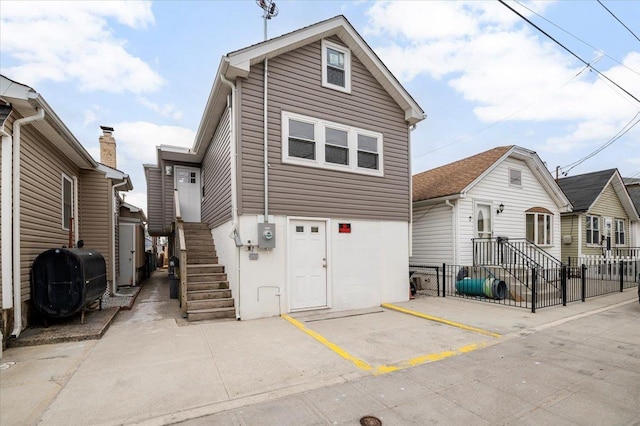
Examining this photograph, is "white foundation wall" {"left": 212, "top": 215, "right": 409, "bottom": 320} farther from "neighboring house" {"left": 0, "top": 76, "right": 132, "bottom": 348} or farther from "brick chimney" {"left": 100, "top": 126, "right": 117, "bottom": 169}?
"brick chimney" {"left": 100, "top": 126, "right": 117, "bottom": 169}

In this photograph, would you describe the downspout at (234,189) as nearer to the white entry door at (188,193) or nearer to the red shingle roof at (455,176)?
the white entry door at (188,193)

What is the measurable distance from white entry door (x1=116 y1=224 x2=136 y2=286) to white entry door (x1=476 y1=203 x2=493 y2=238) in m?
13.5

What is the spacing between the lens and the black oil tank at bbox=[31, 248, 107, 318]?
5879 millimetres

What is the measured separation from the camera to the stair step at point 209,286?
7.29m

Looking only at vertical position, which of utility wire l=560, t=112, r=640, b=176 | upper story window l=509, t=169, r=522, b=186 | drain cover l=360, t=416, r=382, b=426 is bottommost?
drain cover l=360, t=416, r=382, b=426

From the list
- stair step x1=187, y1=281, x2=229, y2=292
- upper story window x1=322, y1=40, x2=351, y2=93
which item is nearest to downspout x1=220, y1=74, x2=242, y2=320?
stair step x1=187, y1=281, x2=229, y2=292

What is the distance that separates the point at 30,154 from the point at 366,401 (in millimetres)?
7591

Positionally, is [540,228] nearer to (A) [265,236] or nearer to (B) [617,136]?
(B) [617,136]

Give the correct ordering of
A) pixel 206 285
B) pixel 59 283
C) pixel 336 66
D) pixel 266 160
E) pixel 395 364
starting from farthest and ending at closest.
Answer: pixel 336 66 → pixel 206 285 → pixel 266 160 → pixel 59 283 → pixel 395 364

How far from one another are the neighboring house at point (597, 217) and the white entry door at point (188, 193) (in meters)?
18.1

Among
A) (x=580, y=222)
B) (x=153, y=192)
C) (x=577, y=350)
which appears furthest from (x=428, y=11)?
(x=580, y=222)

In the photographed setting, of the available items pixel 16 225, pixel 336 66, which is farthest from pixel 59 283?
pixel 336 66

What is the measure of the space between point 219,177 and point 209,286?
307cm

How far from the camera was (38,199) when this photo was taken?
6613 millimetres
